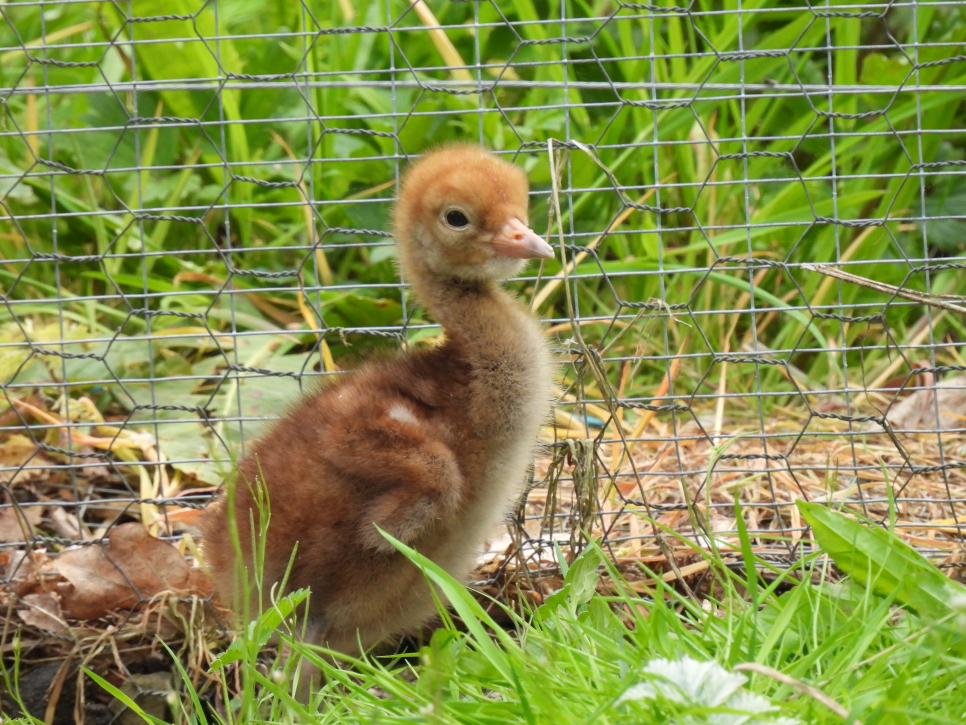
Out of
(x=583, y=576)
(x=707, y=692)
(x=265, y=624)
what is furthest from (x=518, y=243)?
(x=707, y=692)

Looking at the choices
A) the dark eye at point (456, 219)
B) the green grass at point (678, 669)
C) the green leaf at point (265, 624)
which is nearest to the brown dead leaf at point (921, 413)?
the green grass at point (678, 669)

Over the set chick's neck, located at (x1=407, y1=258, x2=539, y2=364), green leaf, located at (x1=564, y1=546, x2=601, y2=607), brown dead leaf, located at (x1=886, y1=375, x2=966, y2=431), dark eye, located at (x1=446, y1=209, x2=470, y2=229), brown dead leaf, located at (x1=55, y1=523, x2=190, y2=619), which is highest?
dark eye, located at (x1=446, y1=209, x2=470, y2=229)

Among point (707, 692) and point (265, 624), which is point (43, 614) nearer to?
point (265, 624)

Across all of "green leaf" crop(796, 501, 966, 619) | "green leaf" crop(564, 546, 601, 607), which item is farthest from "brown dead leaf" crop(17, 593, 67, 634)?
"green leaf" crop(796, 501, 966, 619)

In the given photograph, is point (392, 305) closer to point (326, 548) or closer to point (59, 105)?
point (326, 548)

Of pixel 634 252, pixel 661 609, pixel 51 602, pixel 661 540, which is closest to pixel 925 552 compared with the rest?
pixel 661 540

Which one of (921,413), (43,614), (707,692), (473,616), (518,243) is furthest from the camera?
(921,413)

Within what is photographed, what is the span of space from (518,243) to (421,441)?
0.47m

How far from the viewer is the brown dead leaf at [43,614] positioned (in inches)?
97.0

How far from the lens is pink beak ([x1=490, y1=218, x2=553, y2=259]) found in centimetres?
209

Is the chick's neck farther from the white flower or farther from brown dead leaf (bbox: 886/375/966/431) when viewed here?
brown dead leaf (bbox: 886/375/966/431)

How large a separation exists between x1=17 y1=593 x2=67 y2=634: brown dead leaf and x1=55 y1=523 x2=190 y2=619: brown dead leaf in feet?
0.11

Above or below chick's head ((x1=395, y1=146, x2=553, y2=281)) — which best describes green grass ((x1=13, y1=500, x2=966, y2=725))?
below

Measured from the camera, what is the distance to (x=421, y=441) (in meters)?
1.96
